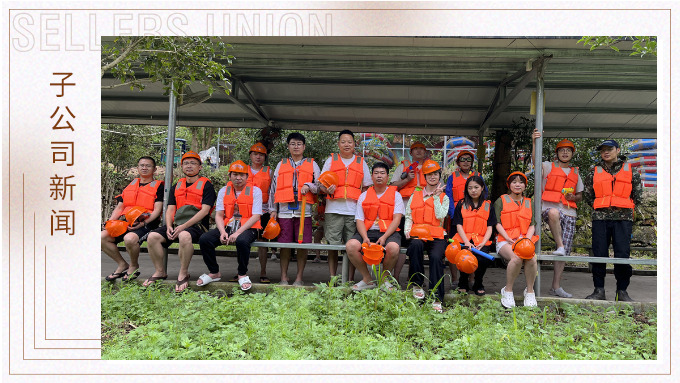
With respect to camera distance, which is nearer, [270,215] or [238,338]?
[238,338]

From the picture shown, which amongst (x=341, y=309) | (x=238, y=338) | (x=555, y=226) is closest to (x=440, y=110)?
(x=555, y=226)

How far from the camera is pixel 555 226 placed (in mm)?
5410

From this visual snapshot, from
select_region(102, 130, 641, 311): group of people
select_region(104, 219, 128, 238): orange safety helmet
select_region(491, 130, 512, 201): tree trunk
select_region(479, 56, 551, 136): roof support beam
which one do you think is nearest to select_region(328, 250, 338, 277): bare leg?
select_region(102, 130, 641, 311): group of people

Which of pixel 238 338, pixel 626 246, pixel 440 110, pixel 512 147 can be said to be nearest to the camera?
pixel 238 338

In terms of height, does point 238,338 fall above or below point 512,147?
below

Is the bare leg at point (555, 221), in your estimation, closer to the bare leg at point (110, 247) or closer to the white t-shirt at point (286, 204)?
the white t-shirt at point (286, 204)

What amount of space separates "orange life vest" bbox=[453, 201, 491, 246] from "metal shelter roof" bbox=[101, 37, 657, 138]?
5.48 feet

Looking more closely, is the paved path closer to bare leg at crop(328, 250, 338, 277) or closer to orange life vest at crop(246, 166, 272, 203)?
bare leg at crop(328, 250, 338, 277)

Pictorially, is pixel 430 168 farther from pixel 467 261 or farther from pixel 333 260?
pixel 333 260

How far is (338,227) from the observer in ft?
17.5

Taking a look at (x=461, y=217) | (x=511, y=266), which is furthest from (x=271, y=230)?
(x=511, y=266)

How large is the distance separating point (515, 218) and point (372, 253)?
165cm
